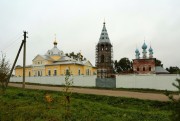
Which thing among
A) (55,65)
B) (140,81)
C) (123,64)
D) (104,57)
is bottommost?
(140,81)

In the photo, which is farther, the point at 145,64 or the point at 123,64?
the point at 123,64

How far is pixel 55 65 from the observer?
58969 mm

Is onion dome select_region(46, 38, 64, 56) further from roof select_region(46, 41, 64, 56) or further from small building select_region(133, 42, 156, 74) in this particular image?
small building select_region(133, 42, 156, 74)

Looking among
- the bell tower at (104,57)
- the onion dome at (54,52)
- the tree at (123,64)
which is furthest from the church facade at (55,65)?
the tree at (123,64)

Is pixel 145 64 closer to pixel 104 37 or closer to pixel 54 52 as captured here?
pixel 104 37

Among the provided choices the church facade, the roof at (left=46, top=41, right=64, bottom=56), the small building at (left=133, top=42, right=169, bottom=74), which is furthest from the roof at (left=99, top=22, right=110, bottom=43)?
the roof at (left=46, top=41, right=64, bottom=56)

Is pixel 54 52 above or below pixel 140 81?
above

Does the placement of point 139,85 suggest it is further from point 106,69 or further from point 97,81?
point 106,69

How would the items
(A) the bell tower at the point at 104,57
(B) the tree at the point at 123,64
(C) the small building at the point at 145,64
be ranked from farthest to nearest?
(B) the tree at the point at 123,64 < (C) the small building at the point at 145,64 < (A) the bell tower at the point at 104,57

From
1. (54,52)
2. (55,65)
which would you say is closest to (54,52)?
(54,52)

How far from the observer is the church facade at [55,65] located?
57469 mm

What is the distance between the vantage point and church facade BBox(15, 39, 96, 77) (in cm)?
5747

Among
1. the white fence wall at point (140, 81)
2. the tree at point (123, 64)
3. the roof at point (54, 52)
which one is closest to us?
the white fence wall at point (140, 81)

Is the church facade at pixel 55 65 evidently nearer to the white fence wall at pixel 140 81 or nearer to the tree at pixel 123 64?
the white fence wall at pixel 140 81
